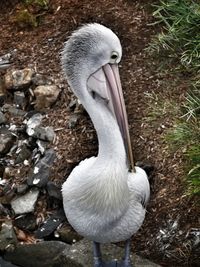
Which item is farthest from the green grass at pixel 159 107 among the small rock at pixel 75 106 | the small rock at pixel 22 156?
the small rock at pixel 22 156

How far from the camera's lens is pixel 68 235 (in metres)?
5.64

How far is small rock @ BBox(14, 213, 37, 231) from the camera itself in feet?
19.0

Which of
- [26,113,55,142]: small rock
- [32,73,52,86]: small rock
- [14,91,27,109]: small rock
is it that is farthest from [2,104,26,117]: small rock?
[32,73,52,86]: small rock

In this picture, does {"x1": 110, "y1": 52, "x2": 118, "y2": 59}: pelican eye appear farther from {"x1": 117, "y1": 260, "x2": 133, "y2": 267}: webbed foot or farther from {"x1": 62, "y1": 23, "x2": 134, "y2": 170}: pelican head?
{"x1": 117, "y1": 260, "x2": 133, "y2": 267}: webbed foot

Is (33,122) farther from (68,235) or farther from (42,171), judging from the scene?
(68,235)

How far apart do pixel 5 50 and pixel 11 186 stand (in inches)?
59.9

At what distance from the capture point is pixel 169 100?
6.09m

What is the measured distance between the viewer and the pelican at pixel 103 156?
4.18 meters

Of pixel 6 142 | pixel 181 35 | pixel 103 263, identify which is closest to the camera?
pixel 103 263

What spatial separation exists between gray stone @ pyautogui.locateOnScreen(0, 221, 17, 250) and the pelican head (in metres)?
1.76

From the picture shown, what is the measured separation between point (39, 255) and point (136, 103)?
147 centimetres

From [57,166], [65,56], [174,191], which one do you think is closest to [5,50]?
[57,166]

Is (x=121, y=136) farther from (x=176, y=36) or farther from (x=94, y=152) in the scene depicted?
(x=176, y=36)

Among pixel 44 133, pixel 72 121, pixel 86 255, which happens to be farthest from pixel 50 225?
pixel 72 121
